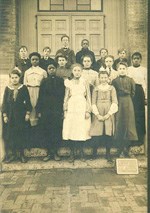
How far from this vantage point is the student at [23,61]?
135 inches

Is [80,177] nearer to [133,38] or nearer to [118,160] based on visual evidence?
[118,160]

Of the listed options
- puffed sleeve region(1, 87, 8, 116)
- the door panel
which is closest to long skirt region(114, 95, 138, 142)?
the door panel

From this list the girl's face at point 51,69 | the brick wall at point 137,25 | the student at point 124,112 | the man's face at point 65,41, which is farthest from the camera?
the girl's face at point 51,69

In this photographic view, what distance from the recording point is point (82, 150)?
352 centimetres

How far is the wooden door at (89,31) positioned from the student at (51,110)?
16.2 inches

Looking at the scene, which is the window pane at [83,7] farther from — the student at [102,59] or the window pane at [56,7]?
the student at [102,59]

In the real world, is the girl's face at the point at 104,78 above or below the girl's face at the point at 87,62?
below

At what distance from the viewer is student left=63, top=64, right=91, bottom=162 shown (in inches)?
140

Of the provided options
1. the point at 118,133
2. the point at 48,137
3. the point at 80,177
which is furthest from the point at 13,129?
the point at 118,133

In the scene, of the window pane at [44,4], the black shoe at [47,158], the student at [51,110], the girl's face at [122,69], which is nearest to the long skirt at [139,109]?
the girl's face at [122,69]

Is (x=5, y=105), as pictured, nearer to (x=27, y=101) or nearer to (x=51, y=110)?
(x=27, y=101)

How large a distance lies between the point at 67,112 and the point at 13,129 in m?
0.58

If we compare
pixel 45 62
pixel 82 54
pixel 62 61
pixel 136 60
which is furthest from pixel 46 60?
pixel 136 60

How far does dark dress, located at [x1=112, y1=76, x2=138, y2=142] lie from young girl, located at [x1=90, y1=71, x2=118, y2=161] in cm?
5
